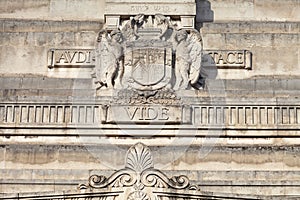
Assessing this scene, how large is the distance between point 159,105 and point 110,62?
2002 mm

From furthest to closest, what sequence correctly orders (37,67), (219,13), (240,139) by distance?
(219,13) < (37,67) < (240,139)

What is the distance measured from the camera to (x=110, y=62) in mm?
23484

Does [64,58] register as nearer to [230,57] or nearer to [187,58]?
[187,58]

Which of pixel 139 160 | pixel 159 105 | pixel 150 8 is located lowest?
pixel 139 160

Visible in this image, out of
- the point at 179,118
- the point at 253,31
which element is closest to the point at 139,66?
the point at 179,118

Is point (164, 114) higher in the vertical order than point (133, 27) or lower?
lower

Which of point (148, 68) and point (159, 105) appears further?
point (148, 68)

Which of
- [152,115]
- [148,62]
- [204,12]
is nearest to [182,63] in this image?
[148,62]

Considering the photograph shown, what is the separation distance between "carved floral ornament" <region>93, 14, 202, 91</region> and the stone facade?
0.45ft

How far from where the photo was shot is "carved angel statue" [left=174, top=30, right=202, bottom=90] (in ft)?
76.7

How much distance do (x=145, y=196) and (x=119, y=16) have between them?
10.0 metres

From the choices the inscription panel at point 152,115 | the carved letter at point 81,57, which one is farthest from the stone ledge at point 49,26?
the inscription panel at point 152,115

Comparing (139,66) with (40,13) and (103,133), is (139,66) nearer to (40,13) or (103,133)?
(103,133)

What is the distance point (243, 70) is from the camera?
25.1 metres
